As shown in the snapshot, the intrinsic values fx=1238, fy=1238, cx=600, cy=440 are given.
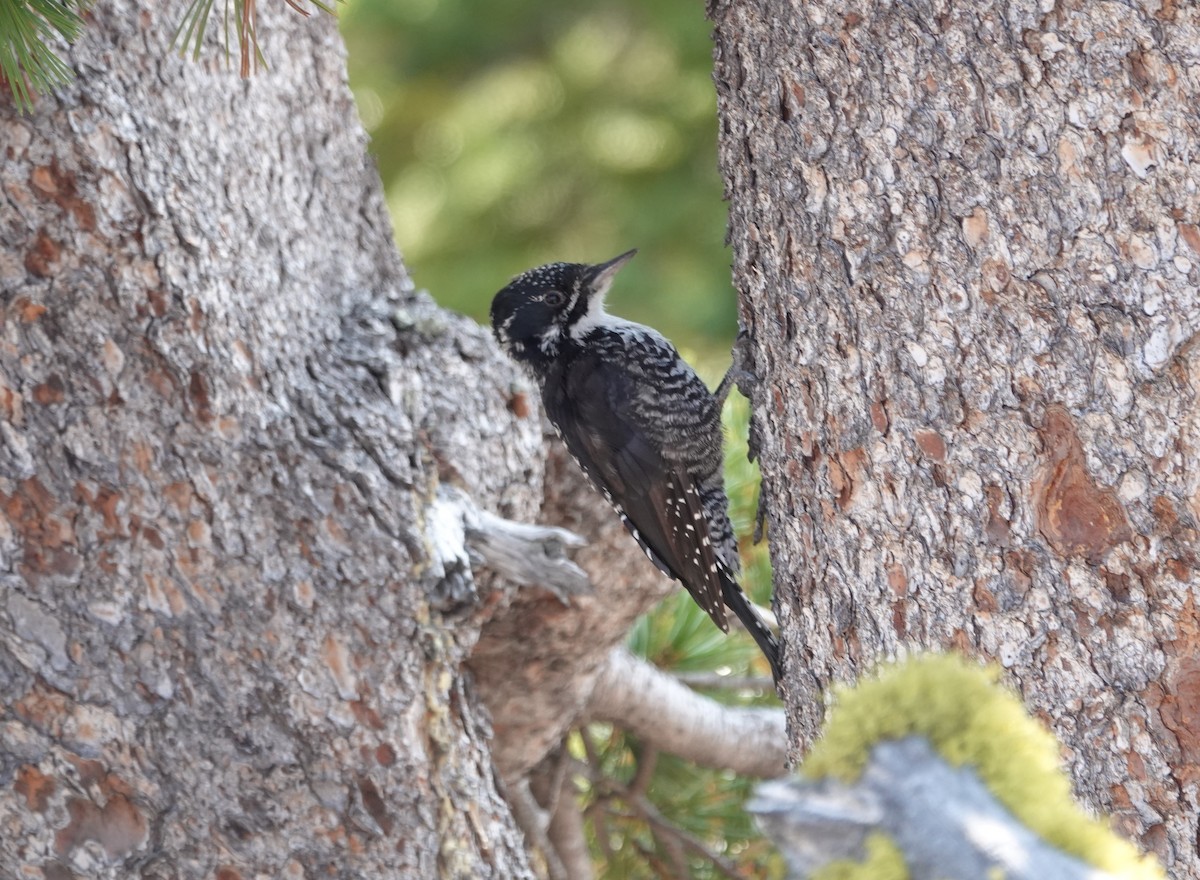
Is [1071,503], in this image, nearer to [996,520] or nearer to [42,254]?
[996,520]

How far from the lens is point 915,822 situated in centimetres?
62

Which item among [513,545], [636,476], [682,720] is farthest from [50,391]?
[682,720]

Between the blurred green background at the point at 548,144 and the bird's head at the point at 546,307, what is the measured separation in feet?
9.98

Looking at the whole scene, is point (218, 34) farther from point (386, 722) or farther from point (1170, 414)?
point (1170, 414)

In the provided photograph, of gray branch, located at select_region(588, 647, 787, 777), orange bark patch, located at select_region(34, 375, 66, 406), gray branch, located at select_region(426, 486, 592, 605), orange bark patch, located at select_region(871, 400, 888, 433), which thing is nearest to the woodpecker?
gray branch, located at select_region(588, 647, 787, 777)

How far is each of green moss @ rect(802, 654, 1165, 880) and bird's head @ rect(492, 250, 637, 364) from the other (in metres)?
2.31

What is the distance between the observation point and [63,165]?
185cm

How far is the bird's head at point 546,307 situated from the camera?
9.66 feet

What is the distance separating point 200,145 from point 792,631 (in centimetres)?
126

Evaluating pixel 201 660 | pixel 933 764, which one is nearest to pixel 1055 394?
pixel 933 764

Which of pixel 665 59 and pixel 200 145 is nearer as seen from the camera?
pixel 200 145

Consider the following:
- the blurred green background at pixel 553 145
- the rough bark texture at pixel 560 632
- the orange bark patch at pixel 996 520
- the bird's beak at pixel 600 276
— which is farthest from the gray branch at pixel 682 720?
the blurred green background at pixel 553 145

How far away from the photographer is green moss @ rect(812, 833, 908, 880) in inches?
24.1

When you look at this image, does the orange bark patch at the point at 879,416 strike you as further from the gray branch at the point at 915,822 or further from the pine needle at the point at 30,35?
the pine needle at the point at 30,35
